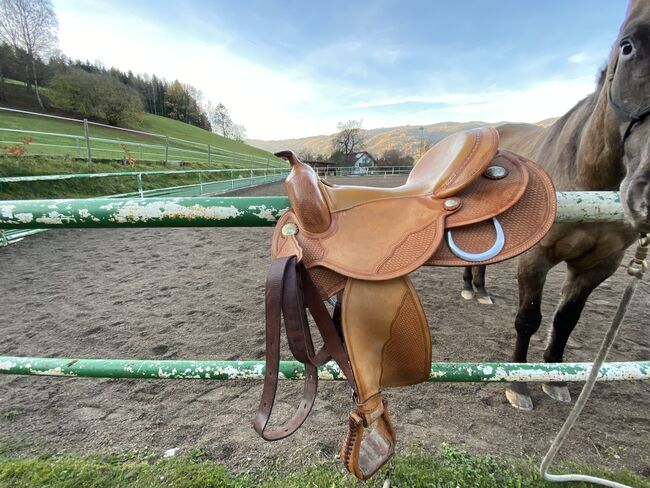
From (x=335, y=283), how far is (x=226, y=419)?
1.47m

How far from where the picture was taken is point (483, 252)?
2.49 feet

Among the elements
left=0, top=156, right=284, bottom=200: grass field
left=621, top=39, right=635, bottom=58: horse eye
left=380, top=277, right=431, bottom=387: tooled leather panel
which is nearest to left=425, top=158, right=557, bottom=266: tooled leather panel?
left=380, top=277, right=431, bottom=387: tooled leather panel

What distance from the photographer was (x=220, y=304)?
323 cm

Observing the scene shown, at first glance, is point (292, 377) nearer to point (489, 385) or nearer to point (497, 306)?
point (489, 385)

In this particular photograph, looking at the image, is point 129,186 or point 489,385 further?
point 129,186

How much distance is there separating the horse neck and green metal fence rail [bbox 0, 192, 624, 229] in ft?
1.89

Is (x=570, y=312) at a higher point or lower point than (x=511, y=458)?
higher

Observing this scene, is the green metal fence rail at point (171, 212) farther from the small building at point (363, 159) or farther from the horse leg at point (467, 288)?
the small building at point (363, 159)

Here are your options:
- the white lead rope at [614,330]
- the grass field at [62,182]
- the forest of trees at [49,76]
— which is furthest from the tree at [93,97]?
the white lead rope at [614,330]

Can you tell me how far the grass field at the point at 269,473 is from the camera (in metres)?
1.31

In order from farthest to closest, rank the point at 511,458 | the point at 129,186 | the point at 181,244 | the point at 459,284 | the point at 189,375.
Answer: the point at 129,186 < the point at 181,244 < the point at 459,284 < the point at 511,458 < the point at 189,375

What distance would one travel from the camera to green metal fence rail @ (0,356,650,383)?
39.9 inches

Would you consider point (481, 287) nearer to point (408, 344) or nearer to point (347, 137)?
point (408, 344)

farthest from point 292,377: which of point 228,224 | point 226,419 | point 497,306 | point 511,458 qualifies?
point 497,306
